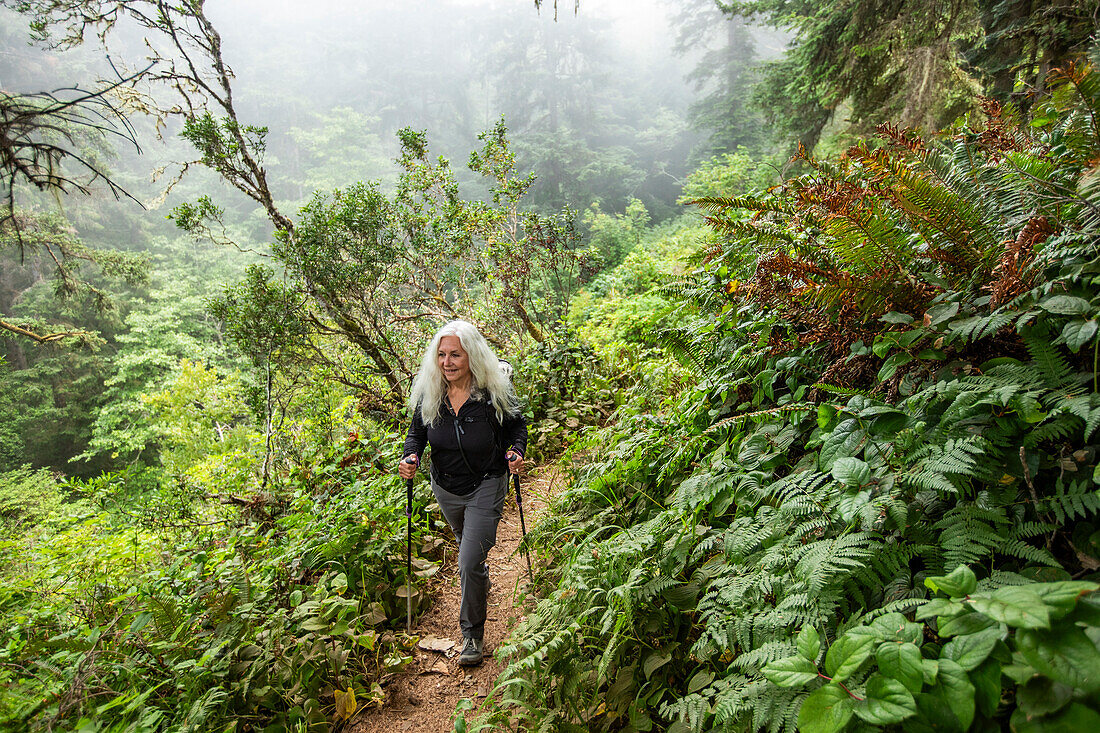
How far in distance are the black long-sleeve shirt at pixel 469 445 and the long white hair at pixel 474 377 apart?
0.18ft

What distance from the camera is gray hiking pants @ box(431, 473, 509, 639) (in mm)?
3014

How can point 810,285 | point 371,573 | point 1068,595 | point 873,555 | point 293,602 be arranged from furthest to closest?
point 371,573 → point 293,602 → point 810,285 → point 873,555 → point 1068,595

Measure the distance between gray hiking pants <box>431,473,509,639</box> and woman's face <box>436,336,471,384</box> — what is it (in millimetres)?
748

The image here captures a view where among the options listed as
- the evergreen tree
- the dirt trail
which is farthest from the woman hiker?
the evergreen tree

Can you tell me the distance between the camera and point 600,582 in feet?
7.86

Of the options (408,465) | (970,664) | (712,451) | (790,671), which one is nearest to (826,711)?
(790,671)

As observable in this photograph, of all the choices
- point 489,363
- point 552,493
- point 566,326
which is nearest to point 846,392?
point 489,363

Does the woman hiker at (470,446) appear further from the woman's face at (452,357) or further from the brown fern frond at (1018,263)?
the brown fern frond at (1018,263)

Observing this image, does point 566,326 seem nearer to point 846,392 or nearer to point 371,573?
point 371,573

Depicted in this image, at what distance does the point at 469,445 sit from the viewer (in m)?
3.06

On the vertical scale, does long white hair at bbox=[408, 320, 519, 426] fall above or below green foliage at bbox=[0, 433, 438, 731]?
above

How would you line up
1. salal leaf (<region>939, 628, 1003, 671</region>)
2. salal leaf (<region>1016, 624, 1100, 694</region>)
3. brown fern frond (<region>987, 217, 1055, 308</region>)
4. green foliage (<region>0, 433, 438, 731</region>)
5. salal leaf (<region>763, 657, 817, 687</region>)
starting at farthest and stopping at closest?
1. green foliage (<region>0, 433, 438, 731</region>)
2. brown fern frond (<region>987, 217, 1055, 308</region>)
3. salal leaf (<region>763, 657, 817, 687</region>)
4. salal leaf (<region>939, 628, 1003, 671</region>)
5. salal leaf (<region>1016, 624, 1100, 694</region>)

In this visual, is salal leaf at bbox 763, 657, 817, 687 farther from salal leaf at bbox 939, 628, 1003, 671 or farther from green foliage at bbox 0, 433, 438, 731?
green foliage at bbox 0, 433, 438, 731

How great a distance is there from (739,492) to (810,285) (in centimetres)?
110
